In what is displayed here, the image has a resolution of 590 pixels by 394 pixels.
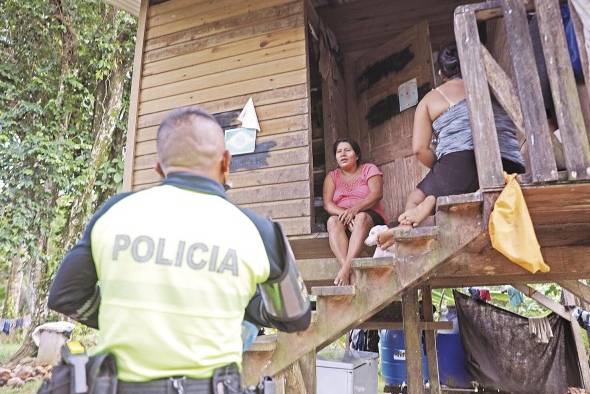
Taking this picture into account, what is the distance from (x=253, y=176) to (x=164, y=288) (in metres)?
3.48

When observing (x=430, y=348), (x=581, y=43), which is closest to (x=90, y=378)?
(x=581, y=43)

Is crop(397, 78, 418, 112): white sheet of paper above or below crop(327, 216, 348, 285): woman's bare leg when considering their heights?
above

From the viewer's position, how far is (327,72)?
18.5 ft

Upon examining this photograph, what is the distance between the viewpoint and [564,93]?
2.63 metres

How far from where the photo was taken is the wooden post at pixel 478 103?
2.66m

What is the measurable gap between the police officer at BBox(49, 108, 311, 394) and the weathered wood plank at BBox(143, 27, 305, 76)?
12.2ft

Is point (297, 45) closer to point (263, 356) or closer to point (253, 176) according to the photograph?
point (253, 176)

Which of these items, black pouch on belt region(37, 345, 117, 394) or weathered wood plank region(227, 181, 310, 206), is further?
weathered wood plank region(227, 181, 310, 206)

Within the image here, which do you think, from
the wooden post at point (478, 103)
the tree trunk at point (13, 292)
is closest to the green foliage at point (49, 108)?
the tree trunk at point (13, 292)

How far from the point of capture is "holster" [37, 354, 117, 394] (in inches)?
38.8

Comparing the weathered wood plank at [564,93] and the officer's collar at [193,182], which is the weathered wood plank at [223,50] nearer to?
the weathered wood plank at [564,93]

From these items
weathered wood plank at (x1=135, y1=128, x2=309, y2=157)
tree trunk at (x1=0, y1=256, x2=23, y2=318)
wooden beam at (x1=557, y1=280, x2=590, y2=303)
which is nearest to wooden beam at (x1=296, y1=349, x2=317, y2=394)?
weathered wood plank at (x1=135, y1=128, x2=309, y2=157)

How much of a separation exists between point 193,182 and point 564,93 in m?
2.44

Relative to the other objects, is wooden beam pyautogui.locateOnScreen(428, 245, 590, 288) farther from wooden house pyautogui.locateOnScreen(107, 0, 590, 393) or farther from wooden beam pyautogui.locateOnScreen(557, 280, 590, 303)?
wooden beam pyautogui.locateOnScreen(557, 280, 590, 303)
